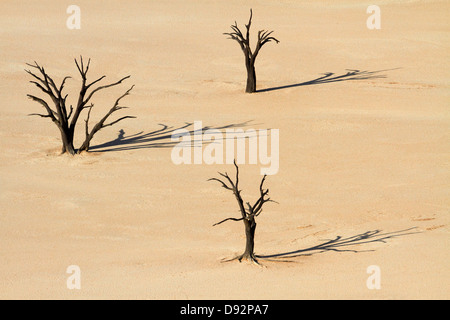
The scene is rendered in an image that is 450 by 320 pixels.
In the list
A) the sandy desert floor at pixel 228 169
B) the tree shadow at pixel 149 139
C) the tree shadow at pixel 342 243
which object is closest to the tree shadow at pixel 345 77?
the sandy desert floor at pixel 228 169

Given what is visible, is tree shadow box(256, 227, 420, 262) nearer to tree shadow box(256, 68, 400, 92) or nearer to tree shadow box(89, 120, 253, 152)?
tree shadow box(89, 120, 253, 152)

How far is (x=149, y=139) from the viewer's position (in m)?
19.8

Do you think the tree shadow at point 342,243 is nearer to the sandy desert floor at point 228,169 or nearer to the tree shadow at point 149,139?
the sandy desert floor at point 228,169

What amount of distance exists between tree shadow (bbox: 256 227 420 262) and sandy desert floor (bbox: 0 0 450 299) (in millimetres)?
45

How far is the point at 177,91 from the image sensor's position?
79.1 feet

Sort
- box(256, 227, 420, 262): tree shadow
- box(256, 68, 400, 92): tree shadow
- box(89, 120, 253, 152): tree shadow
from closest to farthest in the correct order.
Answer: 1. box(256, 227, 420, 262): tree shadow
2. box(89, 120, 253, 152): tree shadow
3. box(256, 68, 400, 92): tree shadow

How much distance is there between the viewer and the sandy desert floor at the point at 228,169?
12.3m

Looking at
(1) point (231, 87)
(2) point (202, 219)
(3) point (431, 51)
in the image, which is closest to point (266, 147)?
(2) point (202, 219)

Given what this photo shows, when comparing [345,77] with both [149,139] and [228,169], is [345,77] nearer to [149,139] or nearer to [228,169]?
[149,139]

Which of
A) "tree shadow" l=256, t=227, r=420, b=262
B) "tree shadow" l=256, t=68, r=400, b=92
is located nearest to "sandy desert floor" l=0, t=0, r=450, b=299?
"tree shadow" l=256, t=227, r=420, b=262

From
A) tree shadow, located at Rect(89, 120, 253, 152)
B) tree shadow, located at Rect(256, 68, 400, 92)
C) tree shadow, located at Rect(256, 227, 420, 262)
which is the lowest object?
tree shadow, located at Rect(256, 227, 420, 262)

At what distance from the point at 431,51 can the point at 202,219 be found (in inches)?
627

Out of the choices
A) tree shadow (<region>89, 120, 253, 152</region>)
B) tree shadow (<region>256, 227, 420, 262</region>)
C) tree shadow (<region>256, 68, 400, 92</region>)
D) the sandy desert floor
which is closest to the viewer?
the sandy desert floor

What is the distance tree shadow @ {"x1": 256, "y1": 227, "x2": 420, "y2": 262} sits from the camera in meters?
13.2
